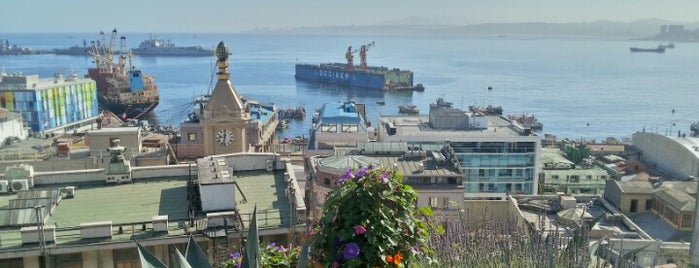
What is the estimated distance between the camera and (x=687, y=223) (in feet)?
53.1

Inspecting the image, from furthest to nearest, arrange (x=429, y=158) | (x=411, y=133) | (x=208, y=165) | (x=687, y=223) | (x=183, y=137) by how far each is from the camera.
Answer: (x=411, y=133)
(x=183, y=137)
(x=429, y=158)
(x=687, y=223)
(x=208, y=165)

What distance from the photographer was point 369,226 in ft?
14.4

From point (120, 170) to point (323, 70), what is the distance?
93.9m

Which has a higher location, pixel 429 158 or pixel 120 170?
pixel 120 170

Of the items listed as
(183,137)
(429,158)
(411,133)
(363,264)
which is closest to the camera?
(363,264)

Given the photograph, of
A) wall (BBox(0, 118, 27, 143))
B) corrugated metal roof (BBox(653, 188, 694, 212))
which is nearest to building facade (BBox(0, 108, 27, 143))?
wall (BBox(0, 118, 27, 143))

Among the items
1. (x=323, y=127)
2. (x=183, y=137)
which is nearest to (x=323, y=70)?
(x=323, y=127)

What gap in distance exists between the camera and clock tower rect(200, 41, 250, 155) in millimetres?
15672

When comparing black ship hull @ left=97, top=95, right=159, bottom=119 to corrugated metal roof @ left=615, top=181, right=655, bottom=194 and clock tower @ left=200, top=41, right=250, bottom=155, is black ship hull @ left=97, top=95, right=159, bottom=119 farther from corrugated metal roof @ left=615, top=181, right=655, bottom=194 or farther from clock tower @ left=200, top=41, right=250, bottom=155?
corrugated metal roof @ left=615, top=181, right=655, bottom=194

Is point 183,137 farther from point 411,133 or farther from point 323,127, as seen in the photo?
point 411,133

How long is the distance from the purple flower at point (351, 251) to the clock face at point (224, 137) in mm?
12148

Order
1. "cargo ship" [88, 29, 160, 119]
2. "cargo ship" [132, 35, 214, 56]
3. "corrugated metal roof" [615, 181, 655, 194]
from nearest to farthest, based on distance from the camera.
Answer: "corrugated metal roof" [615, 181, 655, 194] → "cargo ship" [88, 29, 160, 119] → "cargo ship" [132, 35, 214, 56]

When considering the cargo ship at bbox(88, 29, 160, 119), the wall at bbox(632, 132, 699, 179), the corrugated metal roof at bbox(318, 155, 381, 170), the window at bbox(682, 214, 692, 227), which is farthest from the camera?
the cargo ship at bbox(88, 29, 160, 119)

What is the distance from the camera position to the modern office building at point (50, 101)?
43812 mm
